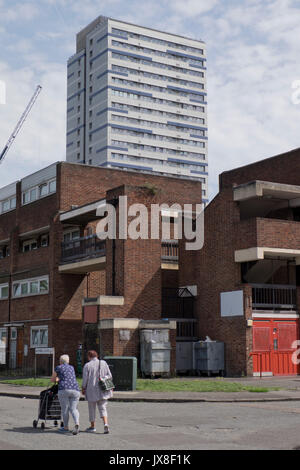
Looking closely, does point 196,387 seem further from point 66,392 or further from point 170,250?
point 170,250

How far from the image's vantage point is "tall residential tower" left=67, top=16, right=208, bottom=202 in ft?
411

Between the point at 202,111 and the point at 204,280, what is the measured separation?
11243 centimetres

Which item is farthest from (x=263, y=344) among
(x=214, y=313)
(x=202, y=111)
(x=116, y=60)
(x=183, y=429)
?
(x=202, y=111)

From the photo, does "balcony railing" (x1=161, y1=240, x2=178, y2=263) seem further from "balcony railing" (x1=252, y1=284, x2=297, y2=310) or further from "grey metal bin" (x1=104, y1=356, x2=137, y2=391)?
"grey metal bin" (x1=104, y1=356, x2=137, y2=391)

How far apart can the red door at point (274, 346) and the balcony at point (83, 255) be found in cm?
828

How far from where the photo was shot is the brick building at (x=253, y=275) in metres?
27.4

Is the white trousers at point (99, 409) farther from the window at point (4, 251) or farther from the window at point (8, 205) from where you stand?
the window at point (4, 251)

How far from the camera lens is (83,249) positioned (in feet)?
111

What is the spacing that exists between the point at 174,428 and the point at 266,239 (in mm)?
15001

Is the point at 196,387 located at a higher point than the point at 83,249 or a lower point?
lower

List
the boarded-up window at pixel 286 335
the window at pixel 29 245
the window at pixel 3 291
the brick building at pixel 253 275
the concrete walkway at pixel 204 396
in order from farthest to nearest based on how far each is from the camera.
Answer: the window at pixel 3 291 < the window at pixel 29 245 < the boarded-up window at pixel 286 335 < the brick building at pixel 253 275 < the concrete walkway at pixel 204 396

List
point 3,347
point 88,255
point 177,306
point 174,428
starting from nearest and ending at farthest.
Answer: point 174,428, point 177,306, point 88,255, point 3,347

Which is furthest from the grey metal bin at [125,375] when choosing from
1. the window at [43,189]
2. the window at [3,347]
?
the window at [3,347]

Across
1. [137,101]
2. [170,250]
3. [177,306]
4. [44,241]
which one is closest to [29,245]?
[44,241]
